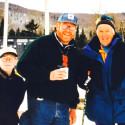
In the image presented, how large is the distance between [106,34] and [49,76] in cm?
78

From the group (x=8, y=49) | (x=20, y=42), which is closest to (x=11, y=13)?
(x=20, y=42)

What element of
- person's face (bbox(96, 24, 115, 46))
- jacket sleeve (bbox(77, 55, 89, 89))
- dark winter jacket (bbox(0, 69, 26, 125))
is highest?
person's face (bbox(96, 24, 115, 46))

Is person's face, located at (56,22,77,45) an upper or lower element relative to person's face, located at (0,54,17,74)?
Result: upper

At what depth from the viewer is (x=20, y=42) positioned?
9617 mm

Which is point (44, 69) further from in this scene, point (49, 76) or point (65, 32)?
point (65, 32)

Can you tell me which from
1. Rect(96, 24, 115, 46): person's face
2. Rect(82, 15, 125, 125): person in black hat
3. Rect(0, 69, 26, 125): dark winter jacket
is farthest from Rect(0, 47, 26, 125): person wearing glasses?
A: Rect(96, 24, 115, 46): person's face

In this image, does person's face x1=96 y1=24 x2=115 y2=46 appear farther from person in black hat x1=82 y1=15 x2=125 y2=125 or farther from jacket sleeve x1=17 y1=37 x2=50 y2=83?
jacket sleeve x1=17 y1=37 x2=50 y2=83

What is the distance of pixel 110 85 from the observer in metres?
2.20

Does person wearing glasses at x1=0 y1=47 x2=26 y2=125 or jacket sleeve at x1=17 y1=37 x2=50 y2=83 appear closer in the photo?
jacket sleeve at x1=17 y1=37 x2=50 y2=83

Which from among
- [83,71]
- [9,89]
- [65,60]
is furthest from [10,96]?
[83,71]

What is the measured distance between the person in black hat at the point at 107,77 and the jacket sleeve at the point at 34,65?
567 mm

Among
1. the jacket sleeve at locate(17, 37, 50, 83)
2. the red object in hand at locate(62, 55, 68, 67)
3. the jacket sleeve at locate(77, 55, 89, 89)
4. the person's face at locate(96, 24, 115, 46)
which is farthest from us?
the jacket sleeve at locate(77, 55, 89, 89)

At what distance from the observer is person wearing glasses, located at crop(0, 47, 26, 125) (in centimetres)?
226

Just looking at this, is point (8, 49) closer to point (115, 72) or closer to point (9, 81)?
point (9, 81)
